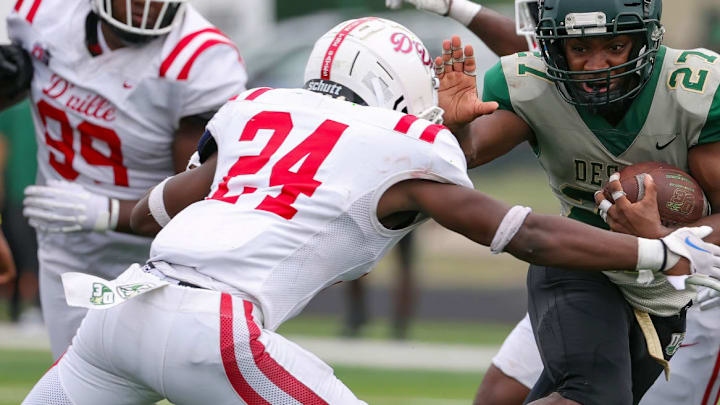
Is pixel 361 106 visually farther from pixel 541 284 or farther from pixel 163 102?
pixel 163 102

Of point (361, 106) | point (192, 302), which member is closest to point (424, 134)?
point (361, 106)

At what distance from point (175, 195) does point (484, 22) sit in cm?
188

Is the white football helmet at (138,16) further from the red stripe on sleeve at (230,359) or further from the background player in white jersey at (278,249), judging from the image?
the red stripe on sleeve at (230,359)

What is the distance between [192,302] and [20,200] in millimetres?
7109

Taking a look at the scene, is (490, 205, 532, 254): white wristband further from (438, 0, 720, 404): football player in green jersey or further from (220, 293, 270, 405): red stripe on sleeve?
(220, 293, 270, 405): red stripe on sleeve

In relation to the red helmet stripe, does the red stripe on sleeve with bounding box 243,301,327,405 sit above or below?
below

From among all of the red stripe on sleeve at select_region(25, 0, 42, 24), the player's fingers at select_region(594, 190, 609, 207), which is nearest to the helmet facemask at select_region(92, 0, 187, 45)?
the red stripe on sleeve at select_region(25, 0, 42, 24)

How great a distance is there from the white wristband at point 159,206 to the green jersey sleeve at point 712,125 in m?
1.65

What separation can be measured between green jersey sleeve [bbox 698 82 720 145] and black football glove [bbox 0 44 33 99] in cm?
264

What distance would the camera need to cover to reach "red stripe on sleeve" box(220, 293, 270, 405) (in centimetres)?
290

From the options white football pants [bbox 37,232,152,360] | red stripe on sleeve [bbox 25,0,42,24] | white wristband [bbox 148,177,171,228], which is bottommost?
white football pants [bbox 37,232,152,360]

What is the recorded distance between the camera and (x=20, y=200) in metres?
9.67

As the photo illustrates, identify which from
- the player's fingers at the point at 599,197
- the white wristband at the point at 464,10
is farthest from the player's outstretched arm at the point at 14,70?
the player's fingers at the point at 599,197

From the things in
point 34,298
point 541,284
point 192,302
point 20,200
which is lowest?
point 34,298
